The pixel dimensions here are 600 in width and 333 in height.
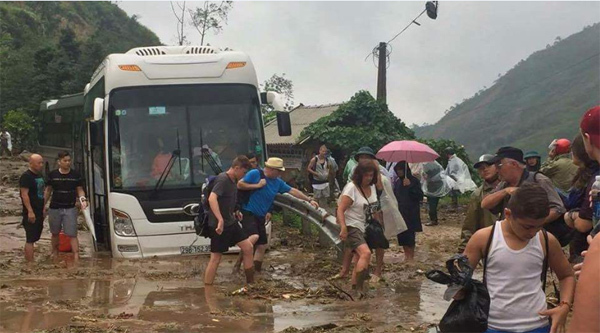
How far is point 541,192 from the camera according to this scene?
12.6ft

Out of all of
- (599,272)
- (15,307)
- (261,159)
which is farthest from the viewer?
(261,159)

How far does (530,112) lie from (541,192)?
10428 cm

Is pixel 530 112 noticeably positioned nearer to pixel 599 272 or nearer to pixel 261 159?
pixel 261 159

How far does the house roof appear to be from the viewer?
1271 inches

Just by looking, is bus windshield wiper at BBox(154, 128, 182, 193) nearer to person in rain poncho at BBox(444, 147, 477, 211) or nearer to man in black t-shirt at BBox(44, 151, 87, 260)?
man in black t-shirt at BBox(44, 151, 87, 260)

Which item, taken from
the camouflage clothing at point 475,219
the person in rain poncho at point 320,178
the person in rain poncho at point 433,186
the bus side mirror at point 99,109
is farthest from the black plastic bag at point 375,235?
the person in rain poncho at point 320,178

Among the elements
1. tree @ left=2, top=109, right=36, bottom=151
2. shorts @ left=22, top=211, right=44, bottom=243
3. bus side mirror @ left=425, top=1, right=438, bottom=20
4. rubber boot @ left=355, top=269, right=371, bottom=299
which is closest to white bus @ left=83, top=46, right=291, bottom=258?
shorts @ left=22, top=211, right=44, bottom=243

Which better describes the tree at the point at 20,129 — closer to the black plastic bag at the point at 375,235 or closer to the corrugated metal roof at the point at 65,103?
the corrugated metal roof at the point at 65,103

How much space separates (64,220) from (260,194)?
135 inches

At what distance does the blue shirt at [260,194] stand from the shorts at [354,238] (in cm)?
174

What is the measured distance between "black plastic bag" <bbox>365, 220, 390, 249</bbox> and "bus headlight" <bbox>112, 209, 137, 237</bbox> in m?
3.78

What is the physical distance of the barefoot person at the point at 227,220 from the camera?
9.12 m

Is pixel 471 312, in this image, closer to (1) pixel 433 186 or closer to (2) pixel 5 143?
(1) pixel 433 186

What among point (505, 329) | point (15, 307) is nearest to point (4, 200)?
point (15, 307)
